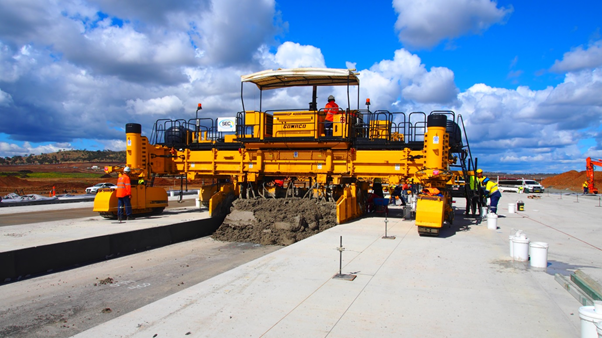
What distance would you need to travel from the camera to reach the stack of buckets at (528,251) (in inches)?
282

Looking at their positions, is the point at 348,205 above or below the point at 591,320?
above

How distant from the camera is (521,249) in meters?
7.65

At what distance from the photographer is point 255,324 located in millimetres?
4496

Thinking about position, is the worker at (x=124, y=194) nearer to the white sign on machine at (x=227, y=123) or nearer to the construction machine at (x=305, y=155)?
the construction machine at (x=305, y=155)

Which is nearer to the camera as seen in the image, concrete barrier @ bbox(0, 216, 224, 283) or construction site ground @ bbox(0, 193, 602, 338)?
construction site ground @ bbox(0, 193, 602, 338)

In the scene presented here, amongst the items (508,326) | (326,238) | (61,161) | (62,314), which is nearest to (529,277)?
(508,326)

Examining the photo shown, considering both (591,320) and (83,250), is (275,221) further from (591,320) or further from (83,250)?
(591,320)

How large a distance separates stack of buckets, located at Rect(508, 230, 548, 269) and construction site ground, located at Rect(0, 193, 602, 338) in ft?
0.77

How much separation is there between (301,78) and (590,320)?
40.3 ft

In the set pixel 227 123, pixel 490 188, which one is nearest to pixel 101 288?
pixel 227 123

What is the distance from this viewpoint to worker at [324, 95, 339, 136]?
46.8 ft

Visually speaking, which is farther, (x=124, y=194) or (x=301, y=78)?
(x=301, y=78)

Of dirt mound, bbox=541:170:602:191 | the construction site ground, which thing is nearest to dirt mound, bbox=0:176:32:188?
the construction site ground

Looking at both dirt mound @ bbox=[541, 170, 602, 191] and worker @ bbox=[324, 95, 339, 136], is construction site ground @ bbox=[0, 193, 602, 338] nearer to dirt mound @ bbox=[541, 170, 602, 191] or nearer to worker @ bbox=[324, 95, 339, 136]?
worker @ bbox=[324, 95, 339, 136]
